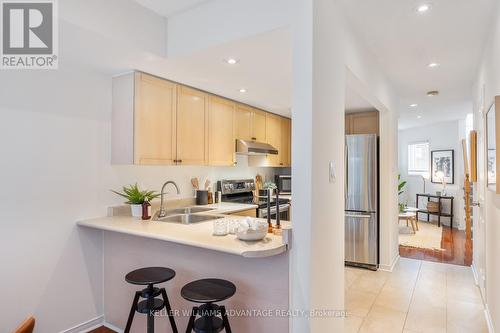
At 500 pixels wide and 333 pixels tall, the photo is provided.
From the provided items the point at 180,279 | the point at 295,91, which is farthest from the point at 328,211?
the point at 180,279

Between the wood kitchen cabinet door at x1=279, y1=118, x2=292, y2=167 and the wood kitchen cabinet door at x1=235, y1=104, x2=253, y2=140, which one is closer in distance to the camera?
the wood kitchen cabinet door at x1=235, y1=104, x2=253, y2=140

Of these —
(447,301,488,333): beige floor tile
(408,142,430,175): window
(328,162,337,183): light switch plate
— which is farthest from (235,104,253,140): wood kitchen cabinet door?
(408,142,430,175): window

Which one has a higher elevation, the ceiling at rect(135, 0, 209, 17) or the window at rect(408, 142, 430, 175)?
the ceiling at rect(135, 0, 209, 17)

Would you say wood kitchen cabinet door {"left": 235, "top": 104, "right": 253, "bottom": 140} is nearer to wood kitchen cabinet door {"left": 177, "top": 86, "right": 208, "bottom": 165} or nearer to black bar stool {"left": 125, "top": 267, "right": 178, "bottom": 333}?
wood kitchen cabinet door {"left": 177, "top": 86, "right": 208, "bottom": 165}

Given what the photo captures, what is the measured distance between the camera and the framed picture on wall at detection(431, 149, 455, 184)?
22.9 feet

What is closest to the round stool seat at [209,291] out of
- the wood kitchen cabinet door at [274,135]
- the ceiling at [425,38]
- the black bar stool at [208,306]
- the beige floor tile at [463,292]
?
the black bar stool at [208,306]

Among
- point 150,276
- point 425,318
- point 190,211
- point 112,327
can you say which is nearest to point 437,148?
point 425,318

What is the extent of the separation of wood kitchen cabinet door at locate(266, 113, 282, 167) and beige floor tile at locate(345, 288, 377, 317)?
2231mm

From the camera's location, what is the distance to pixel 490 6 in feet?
7.07

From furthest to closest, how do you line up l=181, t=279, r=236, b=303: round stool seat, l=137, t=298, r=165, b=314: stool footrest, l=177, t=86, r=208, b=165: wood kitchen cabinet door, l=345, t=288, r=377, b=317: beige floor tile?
l=177, t=86, r=208, b=165: wood kitchen cabinet door
l=345, t=288, r=377, b=317: beige floor tile
l=137, t=298, r=165, b=314: stool footrest
l=181, t=279, r=236, b=303: round stool seat

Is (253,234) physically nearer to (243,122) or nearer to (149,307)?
(149,307)

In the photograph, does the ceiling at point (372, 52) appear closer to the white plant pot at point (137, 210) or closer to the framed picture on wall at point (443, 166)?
the white plant pot at point (137, 210)

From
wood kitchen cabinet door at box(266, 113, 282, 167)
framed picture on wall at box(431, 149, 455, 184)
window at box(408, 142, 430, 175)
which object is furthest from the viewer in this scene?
window at box(408, 142, 430, 175)

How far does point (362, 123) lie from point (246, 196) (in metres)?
2.09
